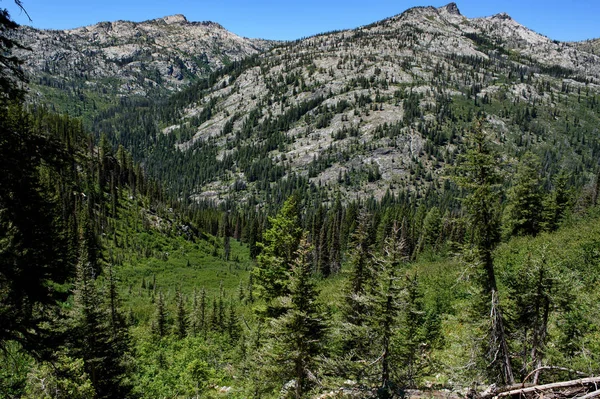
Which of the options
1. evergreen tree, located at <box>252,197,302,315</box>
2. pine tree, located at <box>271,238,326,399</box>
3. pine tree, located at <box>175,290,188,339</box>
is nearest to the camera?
pine tree, located at <box>271,238,326,399</box>

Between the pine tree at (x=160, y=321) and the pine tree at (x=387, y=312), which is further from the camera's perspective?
the pine tree at (x=160, y=321)

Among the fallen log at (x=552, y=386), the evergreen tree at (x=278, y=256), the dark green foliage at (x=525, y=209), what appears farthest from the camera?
the dark green foliage at (x=525, y=209)

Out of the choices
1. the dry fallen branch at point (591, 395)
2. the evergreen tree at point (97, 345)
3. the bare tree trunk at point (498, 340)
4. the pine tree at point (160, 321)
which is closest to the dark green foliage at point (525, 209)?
the bare tree trunk at point (498, 340)

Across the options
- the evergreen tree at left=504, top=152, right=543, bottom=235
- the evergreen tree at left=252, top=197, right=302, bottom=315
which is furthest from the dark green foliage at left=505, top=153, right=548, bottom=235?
the evergreen tree at left=252, top=197, right=302, bottom=315

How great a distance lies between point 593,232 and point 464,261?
20.6 m

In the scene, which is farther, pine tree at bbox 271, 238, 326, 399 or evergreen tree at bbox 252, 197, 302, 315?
evergreen tree at bbox 252, 197, 302, 315

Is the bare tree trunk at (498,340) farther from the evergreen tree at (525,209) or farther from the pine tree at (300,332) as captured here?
the evergreen tree at (525,209)

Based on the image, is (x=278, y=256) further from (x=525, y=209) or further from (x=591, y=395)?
(x=525, y=209)

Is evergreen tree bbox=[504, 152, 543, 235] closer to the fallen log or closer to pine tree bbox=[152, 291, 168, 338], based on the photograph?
the fallen log

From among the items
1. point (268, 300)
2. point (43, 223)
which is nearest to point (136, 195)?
point (268, 300)

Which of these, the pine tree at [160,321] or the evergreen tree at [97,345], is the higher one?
the evergreen tree at [97,345]

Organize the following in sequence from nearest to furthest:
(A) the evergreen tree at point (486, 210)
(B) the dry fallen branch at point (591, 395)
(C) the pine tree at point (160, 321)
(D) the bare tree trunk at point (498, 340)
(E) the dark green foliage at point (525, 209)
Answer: (B) the dry fallen branch at point (591, 395), (D) the bare tree trunk at point (498, 340), (A) the evergreen tree at point (486, 210), (C) the pine tree at point (160, 321), (E) the dark green foliage at point (525, 209)

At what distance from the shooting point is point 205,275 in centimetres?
8725

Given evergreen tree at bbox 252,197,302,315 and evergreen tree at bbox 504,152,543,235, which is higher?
evergreen tree at bbox 504,152,543,235
